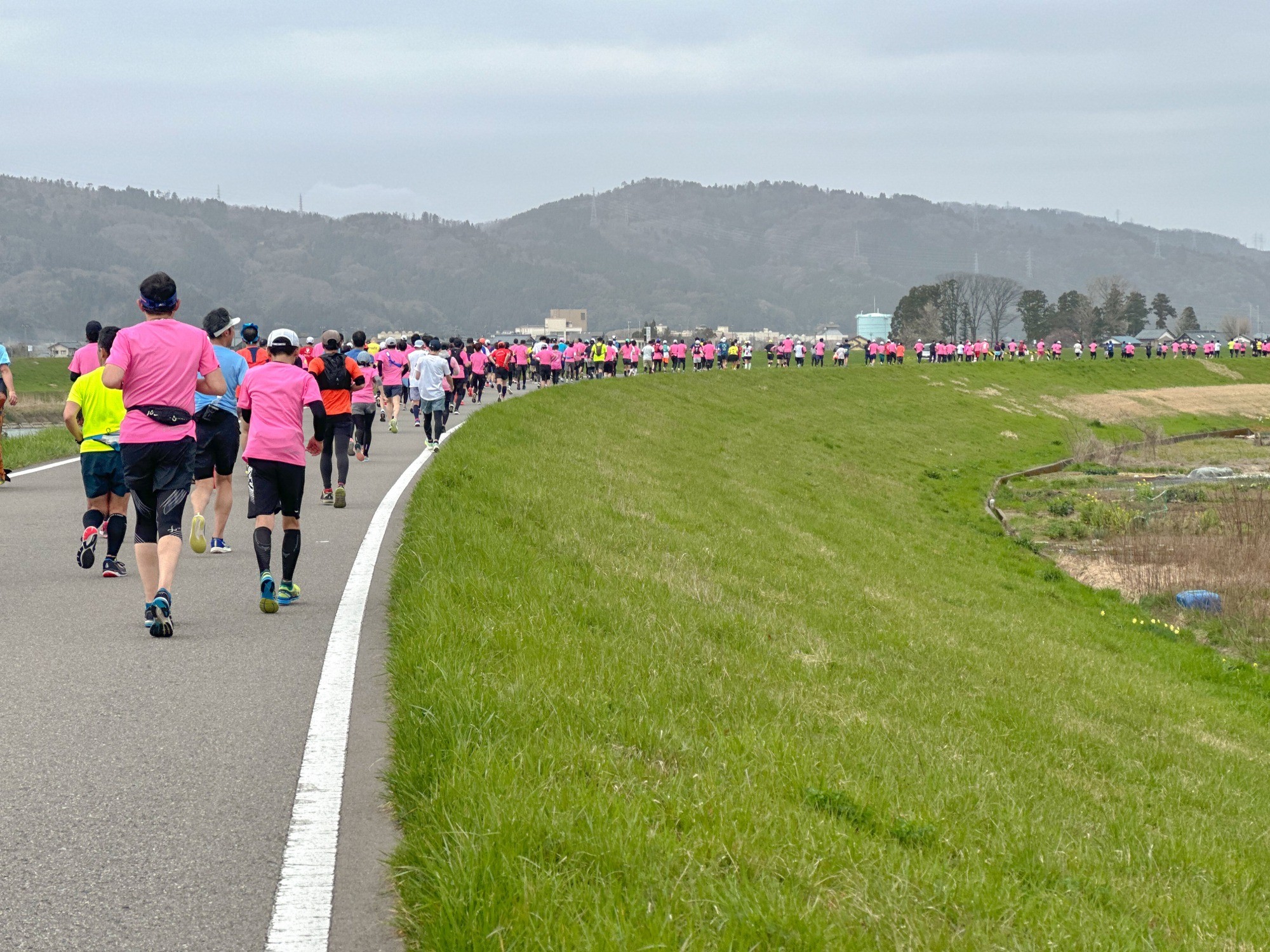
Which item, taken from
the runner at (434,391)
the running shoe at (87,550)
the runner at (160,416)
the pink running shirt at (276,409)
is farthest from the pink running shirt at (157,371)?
the runner at (434,391)

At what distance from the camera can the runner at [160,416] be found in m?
7.57

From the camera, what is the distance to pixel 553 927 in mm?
3732

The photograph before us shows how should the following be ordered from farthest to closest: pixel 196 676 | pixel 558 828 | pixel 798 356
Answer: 1. pixel 798 356
2. pixel 196 676
3. pixel 558 828

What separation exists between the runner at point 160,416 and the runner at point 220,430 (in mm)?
2629

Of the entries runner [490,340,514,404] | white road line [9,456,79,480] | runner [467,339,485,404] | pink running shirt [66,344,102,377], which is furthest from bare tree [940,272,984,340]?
pink running shirt [66,344,102,377]

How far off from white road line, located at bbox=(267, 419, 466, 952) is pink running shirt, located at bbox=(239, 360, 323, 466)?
1.21 meters

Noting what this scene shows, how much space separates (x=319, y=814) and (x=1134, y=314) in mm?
189706

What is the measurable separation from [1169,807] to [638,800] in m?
4.13

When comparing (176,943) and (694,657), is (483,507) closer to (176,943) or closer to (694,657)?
(694,657)

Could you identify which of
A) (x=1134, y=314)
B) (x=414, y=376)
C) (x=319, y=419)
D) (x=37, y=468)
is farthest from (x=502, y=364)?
(x=1134, y=314)

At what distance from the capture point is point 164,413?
7629mm

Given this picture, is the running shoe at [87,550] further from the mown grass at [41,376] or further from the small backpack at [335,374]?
the mown grass at [41,376]

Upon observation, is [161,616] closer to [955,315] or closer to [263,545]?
[263,545]

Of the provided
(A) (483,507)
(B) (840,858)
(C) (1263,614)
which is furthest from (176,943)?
(C) (1263,614)
